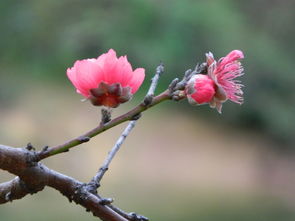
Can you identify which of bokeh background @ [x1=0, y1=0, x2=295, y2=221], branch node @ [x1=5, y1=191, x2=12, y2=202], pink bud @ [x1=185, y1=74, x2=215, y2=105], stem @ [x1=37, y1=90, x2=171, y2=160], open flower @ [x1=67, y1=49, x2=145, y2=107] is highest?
bokeh background @ [x1=0, y1=0, x2=295, y2=221]

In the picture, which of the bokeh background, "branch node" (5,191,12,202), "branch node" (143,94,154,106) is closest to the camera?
"branch node" (143,94,154,106)

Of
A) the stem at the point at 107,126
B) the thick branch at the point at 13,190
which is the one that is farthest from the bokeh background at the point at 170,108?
the stem at the point at 107,126

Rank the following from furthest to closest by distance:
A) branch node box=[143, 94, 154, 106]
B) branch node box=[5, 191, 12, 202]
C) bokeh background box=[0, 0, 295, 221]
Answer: bokeh background box=[0, 0, 295, 221] < branch node box=[5, 191, 12, 202] < branch node box=[143, 94, 154, 106]

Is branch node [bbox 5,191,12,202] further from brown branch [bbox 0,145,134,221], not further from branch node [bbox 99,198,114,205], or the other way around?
branch node [bbox 99,198,114,205]

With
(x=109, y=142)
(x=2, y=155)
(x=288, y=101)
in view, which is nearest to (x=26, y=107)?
(x=109, y=142)

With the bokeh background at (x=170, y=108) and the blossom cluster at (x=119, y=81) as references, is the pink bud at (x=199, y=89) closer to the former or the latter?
the blossom cluster at (x=119, y=81)

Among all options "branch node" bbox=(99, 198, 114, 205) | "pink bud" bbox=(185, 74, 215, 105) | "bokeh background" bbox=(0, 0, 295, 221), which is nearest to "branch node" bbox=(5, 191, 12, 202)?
"branch node" bbox=(99, 198, 114, 205)

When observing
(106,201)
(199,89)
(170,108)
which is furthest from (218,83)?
(170,108)

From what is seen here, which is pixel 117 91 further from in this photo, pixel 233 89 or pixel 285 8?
pixel 285 8
